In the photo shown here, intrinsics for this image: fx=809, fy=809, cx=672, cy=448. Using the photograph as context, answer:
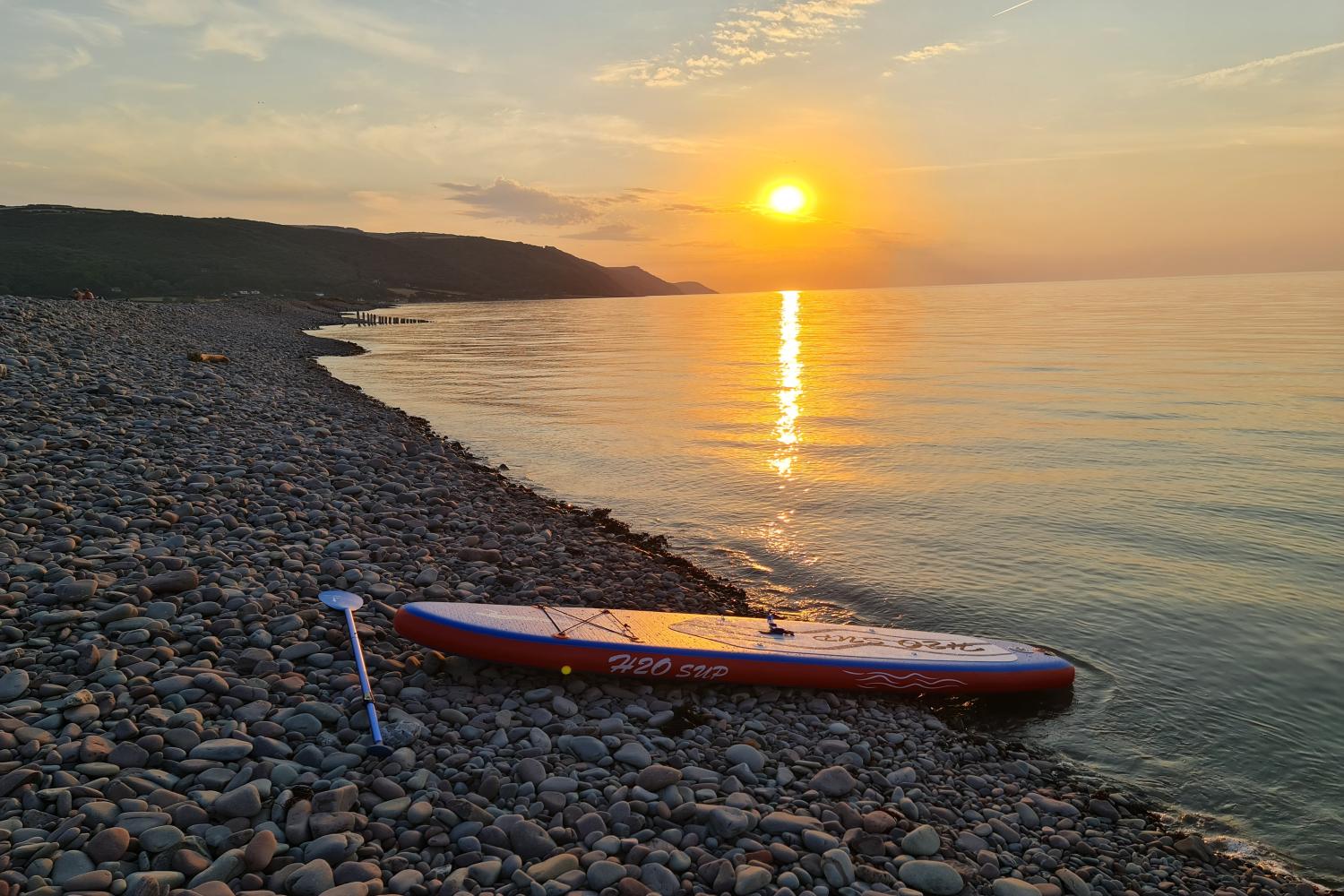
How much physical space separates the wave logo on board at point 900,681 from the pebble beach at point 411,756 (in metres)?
0.18

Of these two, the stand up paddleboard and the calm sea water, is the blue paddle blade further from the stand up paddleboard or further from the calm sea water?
the calm sea water

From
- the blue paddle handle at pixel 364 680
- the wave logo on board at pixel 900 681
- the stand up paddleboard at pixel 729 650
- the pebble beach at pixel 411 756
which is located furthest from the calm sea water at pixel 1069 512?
the blue paddle handle at pixel 364 680

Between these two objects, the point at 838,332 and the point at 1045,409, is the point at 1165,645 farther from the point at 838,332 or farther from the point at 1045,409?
the point at 838,332

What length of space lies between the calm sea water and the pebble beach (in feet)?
5.54

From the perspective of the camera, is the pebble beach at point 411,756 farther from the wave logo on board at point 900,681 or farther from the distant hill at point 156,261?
the distant hill at point 156,261

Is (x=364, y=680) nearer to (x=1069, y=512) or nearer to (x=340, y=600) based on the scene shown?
(x=340, y=600)

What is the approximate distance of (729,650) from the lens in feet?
26.5

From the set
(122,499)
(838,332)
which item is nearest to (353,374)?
(122,499)

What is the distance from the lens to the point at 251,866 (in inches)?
179

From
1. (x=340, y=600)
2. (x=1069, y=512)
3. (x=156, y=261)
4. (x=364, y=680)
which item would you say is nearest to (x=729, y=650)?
(x=364, y=680)

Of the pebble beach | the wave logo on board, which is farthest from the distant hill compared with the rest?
the wave logo on board

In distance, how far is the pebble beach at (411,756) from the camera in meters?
4.77

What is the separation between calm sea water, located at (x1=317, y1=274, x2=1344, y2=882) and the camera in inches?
331

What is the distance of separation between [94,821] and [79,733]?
1091mm
